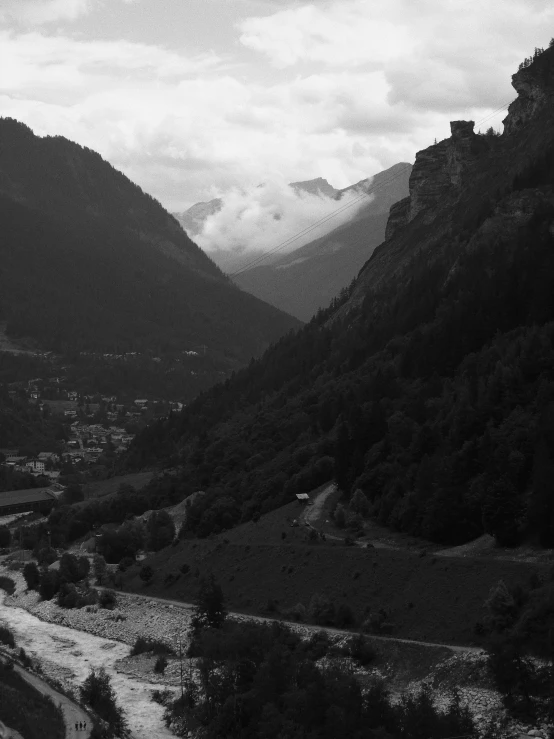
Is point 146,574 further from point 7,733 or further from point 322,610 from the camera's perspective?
point 7,733

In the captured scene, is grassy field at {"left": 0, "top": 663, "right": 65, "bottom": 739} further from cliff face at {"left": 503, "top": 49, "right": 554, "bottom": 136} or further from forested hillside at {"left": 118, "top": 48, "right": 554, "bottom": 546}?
cliff face at {"left": 503, "top": 49, "right": 554, "bottom": 136}

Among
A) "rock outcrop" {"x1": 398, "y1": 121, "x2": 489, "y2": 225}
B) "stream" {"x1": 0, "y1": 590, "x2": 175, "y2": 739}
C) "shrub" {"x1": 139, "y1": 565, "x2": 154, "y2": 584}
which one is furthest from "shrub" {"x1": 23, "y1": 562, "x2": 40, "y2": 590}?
"rock outcrop" {"x1": 398, "y1": 121, "x2": 489, "y2": 225}

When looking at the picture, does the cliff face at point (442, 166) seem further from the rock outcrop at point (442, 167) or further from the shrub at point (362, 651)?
the shrub at point (362, 651)

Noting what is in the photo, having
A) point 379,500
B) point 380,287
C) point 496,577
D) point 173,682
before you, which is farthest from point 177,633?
point 380,287

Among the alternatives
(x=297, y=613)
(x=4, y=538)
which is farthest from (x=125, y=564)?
(x=297, y=613)

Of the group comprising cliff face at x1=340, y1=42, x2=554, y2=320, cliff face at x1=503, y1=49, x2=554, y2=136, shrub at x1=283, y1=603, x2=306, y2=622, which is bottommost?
shrub at x1=283, y1=603, x2=306, y2=622

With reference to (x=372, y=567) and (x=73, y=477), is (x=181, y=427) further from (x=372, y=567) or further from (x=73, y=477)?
(x=372, y=567)
